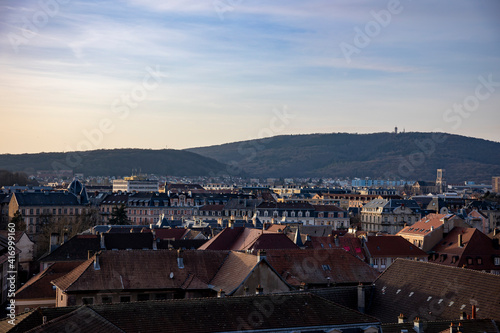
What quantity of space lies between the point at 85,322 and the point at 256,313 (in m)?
6.36

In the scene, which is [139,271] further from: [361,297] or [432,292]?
[432,292]

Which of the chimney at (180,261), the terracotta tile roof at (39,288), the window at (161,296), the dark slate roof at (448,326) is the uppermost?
the chimney at (180,261)

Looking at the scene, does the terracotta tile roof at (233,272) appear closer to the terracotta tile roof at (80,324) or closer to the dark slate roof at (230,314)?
the dark slate roof at (230,314)

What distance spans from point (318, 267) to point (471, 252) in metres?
27.6

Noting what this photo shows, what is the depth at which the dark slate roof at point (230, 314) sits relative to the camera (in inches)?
998

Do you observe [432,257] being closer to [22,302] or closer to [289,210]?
[22,302]

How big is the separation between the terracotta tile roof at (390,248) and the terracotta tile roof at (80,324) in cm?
4723

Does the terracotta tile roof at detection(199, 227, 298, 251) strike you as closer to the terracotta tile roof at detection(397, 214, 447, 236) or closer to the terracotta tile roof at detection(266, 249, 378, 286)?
the terracotta tile roof at detection(266, 249, 378, 286)

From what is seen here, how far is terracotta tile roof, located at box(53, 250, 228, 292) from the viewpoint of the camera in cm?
3712

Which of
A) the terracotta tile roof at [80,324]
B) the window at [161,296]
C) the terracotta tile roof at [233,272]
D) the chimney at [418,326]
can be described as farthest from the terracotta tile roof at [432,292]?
the terracotta tile roof at [80,324]

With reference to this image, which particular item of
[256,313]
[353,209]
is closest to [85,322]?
[256,313]

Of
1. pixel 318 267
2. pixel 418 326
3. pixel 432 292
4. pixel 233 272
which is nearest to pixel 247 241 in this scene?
pixel 318 267

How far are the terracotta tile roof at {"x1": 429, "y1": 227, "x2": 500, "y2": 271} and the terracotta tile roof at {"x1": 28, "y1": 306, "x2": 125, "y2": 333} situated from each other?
4637 centimetres

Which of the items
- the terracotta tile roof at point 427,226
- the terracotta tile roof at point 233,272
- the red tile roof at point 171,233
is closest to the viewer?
the terracotta tile roof at point 233,272
